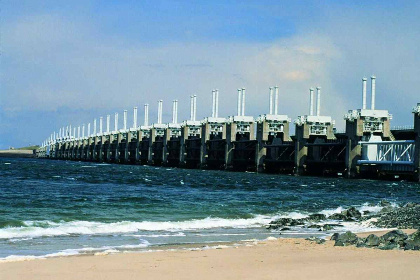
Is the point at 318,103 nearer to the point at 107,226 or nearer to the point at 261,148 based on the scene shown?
the point at 261,148

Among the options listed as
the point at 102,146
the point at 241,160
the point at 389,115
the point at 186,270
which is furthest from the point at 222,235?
the point at 102,146

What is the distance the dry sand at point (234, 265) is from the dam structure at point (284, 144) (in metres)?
59.1

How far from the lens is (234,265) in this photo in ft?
45.0

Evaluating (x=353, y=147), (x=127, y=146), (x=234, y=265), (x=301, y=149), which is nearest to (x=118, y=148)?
(x=127, y=146)

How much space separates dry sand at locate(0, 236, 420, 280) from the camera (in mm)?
12141

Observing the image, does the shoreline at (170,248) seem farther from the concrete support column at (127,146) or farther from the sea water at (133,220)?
the concrete support column at (127,146)

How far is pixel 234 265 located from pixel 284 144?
87152mm

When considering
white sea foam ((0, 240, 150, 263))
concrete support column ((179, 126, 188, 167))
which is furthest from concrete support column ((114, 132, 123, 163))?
white sea foam ((0, 240, 150, 263))

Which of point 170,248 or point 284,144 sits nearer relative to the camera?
point 170,248

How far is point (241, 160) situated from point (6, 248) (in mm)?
93658

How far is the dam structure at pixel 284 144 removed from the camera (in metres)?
78.8

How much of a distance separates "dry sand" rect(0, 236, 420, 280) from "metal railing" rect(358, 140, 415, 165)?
59.7 m

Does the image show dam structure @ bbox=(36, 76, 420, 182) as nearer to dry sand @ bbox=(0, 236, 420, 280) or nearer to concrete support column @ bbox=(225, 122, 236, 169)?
concrete support column @ bbox=(225, 122, 236, 169)

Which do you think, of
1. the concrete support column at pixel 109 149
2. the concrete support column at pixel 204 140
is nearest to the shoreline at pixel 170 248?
the concrete support column at pixel 204 140
